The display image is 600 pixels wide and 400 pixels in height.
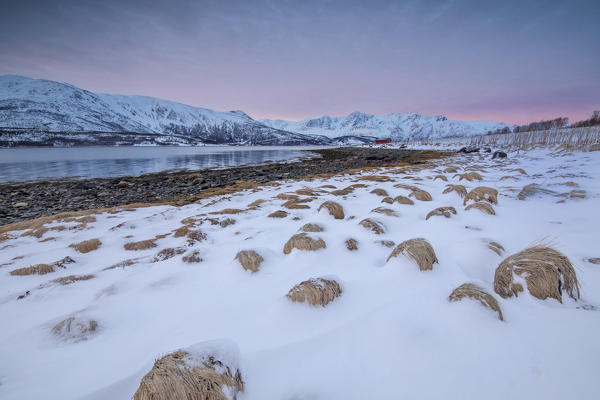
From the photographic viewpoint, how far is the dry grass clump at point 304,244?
13.6ft

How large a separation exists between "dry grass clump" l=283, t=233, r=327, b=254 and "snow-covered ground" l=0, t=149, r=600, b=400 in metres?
0.14

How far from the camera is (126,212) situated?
8.45m

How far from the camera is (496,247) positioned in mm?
3641

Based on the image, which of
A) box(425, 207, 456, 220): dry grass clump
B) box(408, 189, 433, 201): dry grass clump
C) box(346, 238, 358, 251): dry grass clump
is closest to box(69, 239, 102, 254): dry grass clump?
box(346, 238, 358, 251): dry grass clump

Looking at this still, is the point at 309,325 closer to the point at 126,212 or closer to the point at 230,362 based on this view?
the point at 230,362

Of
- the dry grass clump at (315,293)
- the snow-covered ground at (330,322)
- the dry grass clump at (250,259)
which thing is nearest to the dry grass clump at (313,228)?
the snow-covered ground at (330,322)

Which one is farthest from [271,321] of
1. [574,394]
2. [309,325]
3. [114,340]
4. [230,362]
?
[574,394]

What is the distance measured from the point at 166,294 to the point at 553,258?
193 inches

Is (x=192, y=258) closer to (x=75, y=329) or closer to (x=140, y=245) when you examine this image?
(x=75, y=329)

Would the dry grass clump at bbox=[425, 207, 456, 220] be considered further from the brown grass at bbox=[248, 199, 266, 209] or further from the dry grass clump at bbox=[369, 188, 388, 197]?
the brown grass at bbox=[248, 199, 266, 209]

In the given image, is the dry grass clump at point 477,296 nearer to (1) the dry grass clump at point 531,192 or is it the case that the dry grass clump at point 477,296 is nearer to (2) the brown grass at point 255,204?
(1) the dry grass clump at point 531,192

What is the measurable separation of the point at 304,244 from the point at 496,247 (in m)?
3.15

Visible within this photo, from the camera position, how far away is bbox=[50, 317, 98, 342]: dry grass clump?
2504 millimetres

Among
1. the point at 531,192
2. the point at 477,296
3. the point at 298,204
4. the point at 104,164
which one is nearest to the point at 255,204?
the point at 298,204
